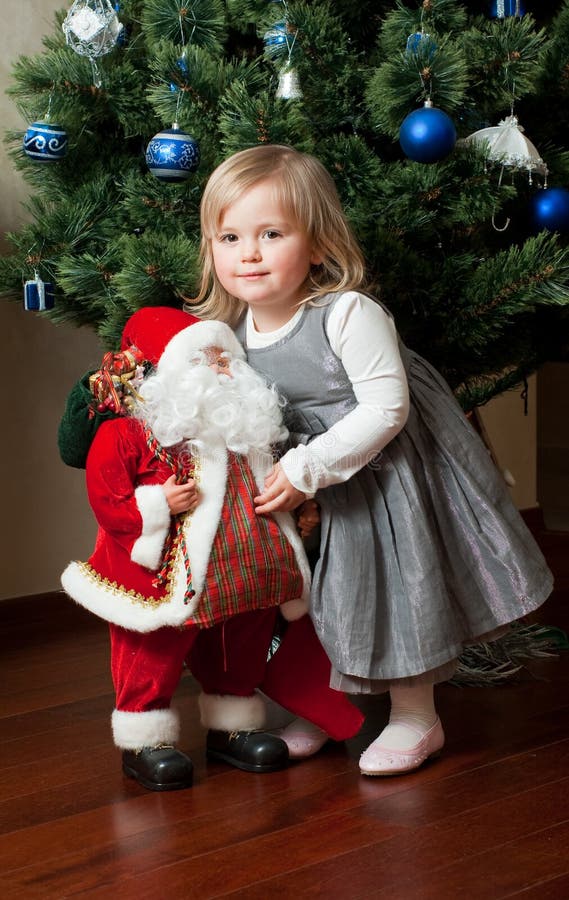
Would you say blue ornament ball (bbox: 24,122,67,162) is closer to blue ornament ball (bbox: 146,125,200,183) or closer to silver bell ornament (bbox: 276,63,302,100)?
blue ornament ball (bbox: 146,125,200,183)

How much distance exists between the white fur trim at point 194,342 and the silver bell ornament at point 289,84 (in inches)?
13.8

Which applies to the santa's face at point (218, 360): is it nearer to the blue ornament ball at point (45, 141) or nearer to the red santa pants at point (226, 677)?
the red santa pants at point (226, 677)

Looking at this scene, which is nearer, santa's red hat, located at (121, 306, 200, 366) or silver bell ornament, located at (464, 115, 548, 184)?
santa's red hat, located at (121, 306, 200, 366)

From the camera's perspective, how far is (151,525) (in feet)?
4.70

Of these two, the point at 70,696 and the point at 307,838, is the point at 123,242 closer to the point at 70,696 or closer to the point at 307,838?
the point at 70,696

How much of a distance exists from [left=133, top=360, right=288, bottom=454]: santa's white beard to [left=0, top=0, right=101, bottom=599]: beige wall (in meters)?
1.01

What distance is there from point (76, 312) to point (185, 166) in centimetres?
44

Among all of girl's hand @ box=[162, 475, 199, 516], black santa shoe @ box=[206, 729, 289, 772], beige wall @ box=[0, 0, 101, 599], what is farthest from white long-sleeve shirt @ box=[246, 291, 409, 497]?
beige wall @ box=[0, 0, 101, 599]

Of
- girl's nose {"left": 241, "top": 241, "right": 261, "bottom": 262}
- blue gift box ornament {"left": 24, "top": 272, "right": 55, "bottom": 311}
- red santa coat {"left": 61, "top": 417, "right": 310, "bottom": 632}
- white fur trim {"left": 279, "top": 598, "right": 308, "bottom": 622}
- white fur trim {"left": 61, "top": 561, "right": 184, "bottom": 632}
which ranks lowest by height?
white fur trim {"left": 279, "top": 598, "right": 308, "bottom": 622}

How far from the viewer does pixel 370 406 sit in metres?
1.48

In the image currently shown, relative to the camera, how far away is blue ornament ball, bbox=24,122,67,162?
67.4 inches

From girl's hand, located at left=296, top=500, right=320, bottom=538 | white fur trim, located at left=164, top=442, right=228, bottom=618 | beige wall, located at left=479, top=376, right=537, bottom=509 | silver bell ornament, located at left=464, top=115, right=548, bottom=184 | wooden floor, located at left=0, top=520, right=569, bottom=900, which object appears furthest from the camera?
beige wall, located at left=479, top=376, right=537, bottom=509

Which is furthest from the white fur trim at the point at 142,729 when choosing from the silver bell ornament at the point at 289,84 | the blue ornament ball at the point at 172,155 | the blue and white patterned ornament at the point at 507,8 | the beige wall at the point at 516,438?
the beige wall at the point at 516,438

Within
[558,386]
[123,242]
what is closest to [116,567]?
[123,242]
